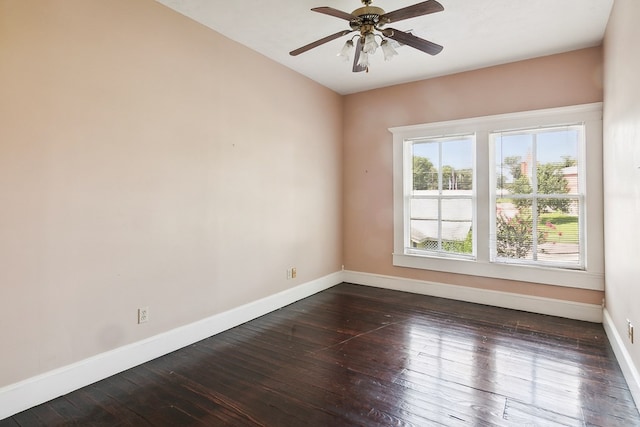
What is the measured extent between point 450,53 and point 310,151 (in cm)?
200

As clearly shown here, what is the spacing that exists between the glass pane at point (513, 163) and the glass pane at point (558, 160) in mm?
107

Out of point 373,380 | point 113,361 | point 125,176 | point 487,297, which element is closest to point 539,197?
point 487,297

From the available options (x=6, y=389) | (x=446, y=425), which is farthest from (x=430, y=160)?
(x=6, y=389)

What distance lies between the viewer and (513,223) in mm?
4008

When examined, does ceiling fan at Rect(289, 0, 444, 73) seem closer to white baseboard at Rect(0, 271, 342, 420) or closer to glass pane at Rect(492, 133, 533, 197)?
glass pane at Rect(492, 133, 533, 197)

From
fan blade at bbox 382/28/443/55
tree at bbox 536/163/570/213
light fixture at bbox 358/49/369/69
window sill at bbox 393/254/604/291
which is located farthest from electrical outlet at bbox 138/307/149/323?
tree at bbox 536/163/570/213

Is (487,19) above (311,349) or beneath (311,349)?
above

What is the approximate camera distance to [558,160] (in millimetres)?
3754

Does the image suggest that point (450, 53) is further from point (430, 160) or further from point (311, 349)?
point (311, 349)

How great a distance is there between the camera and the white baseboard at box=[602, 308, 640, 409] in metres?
2.10

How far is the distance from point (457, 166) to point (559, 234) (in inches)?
53.7

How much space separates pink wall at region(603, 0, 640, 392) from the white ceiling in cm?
33

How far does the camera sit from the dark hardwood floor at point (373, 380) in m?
2.01

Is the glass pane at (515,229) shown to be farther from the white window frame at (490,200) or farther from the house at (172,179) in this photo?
the house at (172,179)
